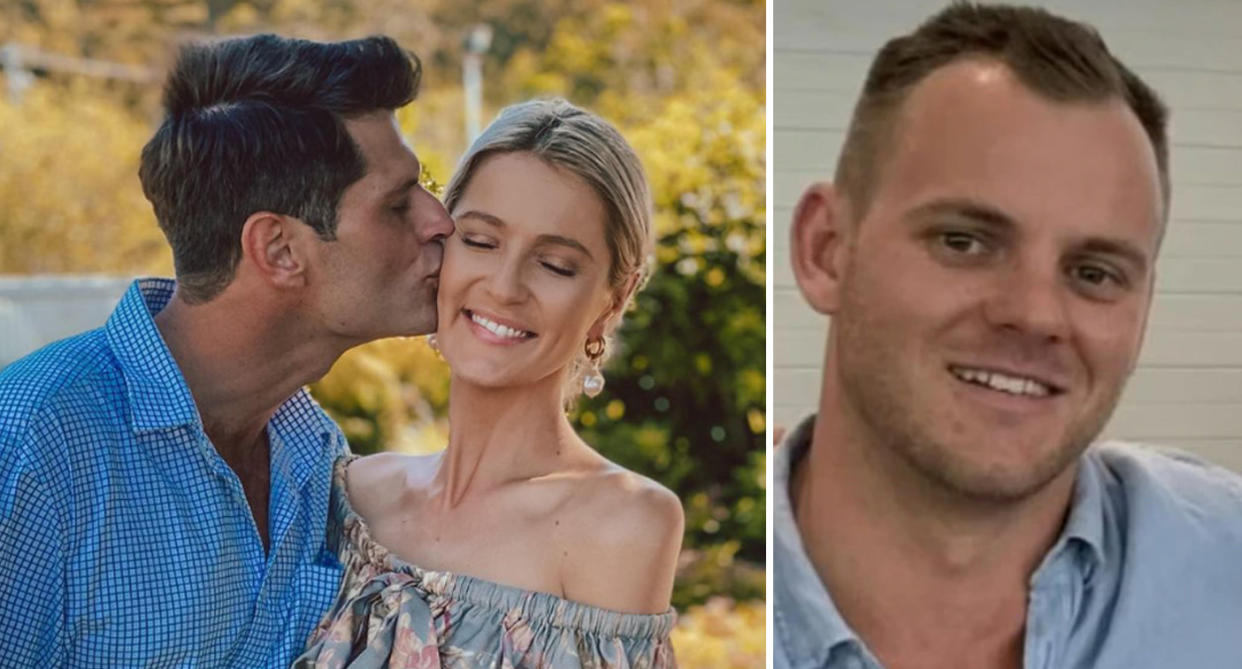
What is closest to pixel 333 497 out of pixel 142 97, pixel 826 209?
pixel 826 209

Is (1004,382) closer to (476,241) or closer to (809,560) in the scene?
(809,560)

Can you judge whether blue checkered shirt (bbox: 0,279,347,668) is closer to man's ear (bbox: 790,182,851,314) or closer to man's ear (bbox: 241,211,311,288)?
man's ear (bbox: 241,211,311,288)

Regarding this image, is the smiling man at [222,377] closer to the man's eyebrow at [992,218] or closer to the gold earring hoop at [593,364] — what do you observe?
the gold earring hoop at [593,364]

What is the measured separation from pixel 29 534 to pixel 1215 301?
6.48ft

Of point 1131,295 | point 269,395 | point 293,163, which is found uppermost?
point 293,163

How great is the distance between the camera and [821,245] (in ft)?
8.14

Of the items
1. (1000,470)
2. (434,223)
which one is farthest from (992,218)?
(434,223)

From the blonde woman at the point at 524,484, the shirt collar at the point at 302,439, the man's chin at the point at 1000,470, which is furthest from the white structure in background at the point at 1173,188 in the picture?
the shirt collar at the point at 302,439

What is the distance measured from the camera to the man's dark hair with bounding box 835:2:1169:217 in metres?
2.30

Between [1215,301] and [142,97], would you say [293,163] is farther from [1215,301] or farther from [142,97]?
[142,97]

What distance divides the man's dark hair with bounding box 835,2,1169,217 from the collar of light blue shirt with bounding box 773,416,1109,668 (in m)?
0.47

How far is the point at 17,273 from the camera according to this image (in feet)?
13.2

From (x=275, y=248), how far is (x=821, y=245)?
2.94ft

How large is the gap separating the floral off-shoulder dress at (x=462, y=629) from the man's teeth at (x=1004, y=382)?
0.63 meters
